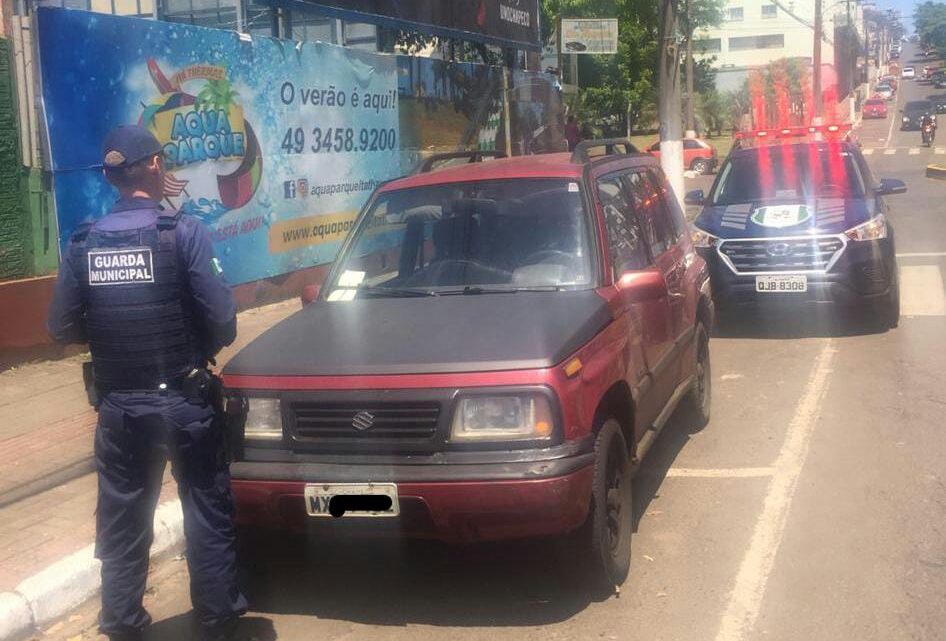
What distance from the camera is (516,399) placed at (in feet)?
14.0

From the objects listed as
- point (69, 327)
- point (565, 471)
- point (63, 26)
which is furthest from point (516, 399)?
point (63, 26)

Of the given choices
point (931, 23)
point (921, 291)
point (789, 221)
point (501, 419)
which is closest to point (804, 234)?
point (789, 221)

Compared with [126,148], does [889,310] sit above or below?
below

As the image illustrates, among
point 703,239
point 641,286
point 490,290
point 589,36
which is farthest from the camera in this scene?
point 589,36

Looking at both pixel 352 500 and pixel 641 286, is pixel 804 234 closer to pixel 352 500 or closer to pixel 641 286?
pixel 641 286

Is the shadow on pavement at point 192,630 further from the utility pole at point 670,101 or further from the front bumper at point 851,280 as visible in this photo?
the utility pole at point 670,101

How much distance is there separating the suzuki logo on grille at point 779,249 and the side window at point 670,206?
2783 millimetres

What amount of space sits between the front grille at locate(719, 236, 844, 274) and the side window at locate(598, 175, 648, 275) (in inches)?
157

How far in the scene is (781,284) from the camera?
382 inches

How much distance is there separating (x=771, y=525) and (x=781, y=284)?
4.68 metres

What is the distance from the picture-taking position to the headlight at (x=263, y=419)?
4523 mm

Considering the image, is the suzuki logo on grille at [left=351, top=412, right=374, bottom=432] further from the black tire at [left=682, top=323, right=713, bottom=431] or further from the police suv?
the police suv

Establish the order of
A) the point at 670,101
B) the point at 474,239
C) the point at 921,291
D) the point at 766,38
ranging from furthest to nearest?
the point at 766,38 < the point at 670,101 < the point at 921,291 < the point at 474,239

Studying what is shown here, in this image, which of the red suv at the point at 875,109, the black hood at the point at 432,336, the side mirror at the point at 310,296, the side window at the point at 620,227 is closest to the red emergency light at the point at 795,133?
the side window at the point at 620,227
